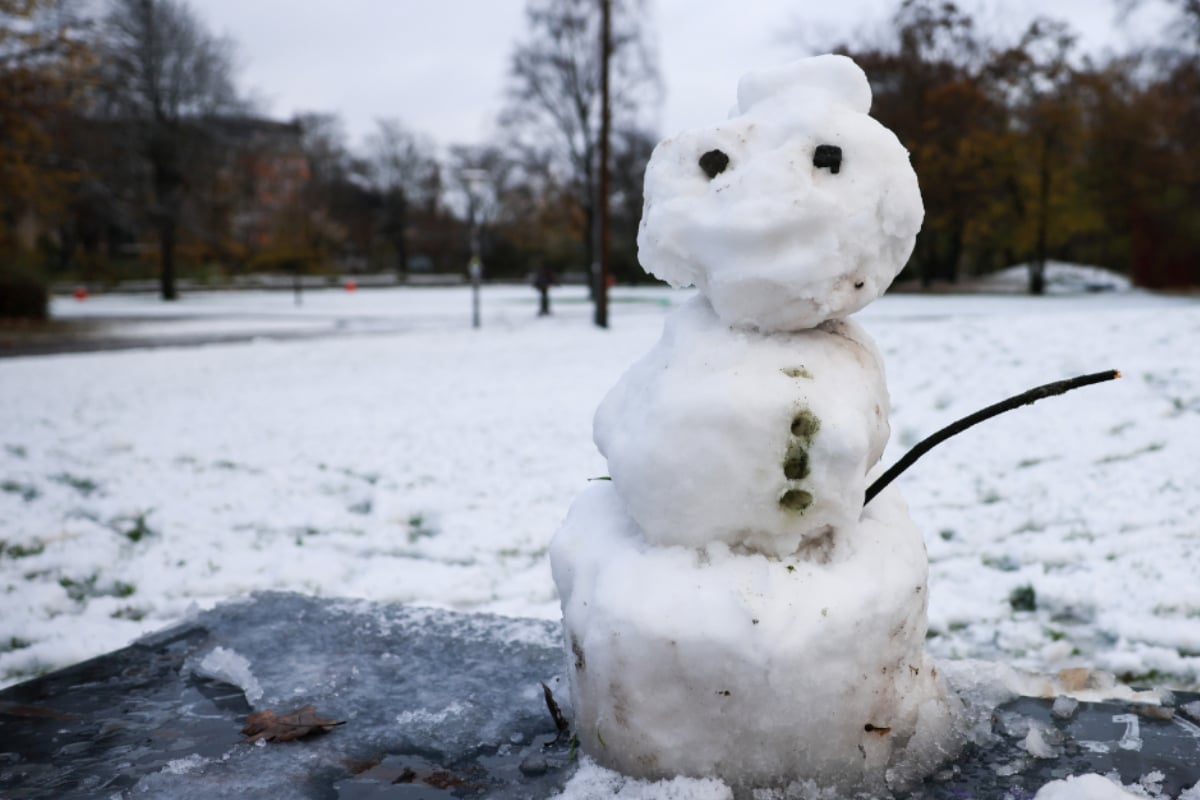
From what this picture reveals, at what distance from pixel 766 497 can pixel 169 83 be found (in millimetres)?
30627

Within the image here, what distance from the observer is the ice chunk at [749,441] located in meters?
2.23

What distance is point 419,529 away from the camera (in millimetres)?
5824

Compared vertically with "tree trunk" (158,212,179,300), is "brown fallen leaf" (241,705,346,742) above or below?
below

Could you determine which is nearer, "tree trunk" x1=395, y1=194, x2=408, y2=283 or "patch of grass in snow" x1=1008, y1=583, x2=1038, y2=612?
"patch of grass in snow" x1=1008, y1=583, x2=1038, y2=612

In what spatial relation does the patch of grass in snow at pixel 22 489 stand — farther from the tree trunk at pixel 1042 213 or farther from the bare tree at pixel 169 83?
the tree trunk at pixel 1042 213

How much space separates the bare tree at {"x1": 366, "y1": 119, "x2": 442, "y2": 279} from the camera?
63.2 metres

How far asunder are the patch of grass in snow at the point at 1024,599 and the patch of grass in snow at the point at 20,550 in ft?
16.9

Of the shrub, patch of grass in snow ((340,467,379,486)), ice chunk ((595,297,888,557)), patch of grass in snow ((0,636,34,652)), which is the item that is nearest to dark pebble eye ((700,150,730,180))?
ice chunk ((595,297,888,557))

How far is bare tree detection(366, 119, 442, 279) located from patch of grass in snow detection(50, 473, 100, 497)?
57.3m

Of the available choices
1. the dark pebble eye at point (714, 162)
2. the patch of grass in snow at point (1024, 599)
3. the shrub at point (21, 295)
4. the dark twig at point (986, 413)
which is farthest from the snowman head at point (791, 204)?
the shrub at point (21, 295)

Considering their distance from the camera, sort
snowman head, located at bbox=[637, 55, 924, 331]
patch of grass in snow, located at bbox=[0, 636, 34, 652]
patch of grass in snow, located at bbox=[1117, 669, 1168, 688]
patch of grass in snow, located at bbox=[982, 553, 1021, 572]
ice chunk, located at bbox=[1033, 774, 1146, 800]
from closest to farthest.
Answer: ice chunk, located at bbox=[1033, 774, 1146, 800], snowman head, located at bbox=[637, 55, 924, 331], patch of grass in snow, located at bbox=[1117, 669, 1168, 688], patch of grass in snow, located at bbox=[0, 636, 34, 652], patch of grass in snow, located at bbox=[982, 553, 1021, 572]

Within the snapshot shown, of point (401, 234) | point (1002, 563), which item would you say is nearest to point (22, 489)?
point (1002, 563)

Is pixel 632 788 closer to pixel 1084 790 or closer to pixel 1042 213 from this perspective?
pixel 1084 790

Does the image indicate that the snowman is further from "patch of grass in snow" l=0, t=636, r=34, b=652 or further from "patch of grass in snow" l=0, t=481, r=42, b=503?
"patch of grass in snow" l=0, t=481, r=42, b=503
